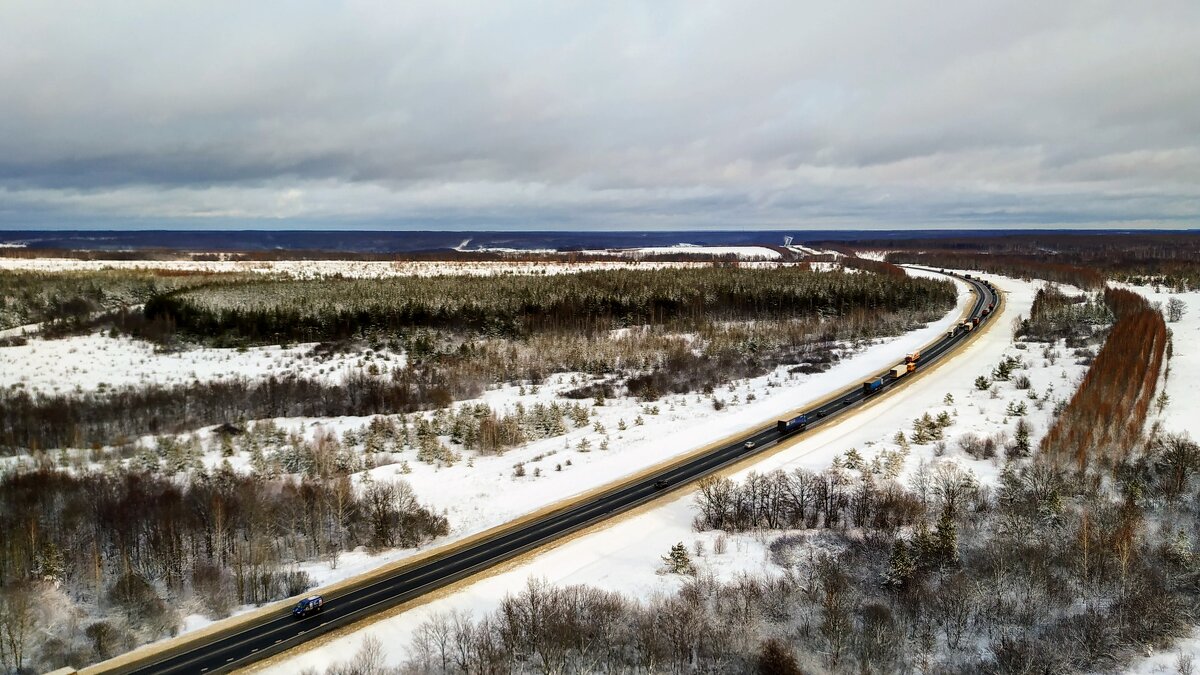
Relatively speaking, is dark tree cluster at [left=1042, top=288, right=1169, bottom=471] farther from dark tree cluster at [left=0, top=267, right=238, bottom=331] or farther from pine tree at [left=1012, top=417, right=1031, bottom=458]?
dark tree cluster at [left=0, top=267, right=238, bottom=331]

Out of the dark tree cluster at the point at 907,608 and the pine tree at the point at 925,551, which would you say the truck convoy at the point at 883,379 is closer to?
the dark tree cluster at the point at 907,608

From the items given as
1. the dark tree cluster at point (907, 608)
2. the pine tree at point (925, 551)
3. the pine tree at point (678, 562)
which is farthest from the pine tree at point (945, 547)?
the pine tree at point (678, 562)

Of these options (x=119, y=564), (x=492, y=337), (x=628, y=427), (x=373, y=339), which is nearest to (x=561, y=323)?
(x=492, y=337)

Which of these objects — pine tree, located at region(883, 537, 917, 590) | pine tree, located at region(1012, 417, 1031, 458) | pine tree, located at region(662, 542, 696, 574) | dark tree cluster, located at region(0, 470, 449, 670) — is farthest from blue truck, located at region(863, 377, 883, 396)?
dark tree cluster, located at region(0, 470, 449, 670)

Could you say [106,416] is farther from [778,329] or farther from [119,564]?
[778,329]

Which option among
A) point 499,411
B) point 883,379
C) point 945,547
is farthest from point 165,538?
point 883,379

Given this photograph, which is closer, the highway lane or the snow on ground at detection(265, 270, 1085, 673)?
the highway lane

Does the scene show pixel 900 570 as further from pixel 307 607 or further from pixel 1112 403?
pixel 1112 403
